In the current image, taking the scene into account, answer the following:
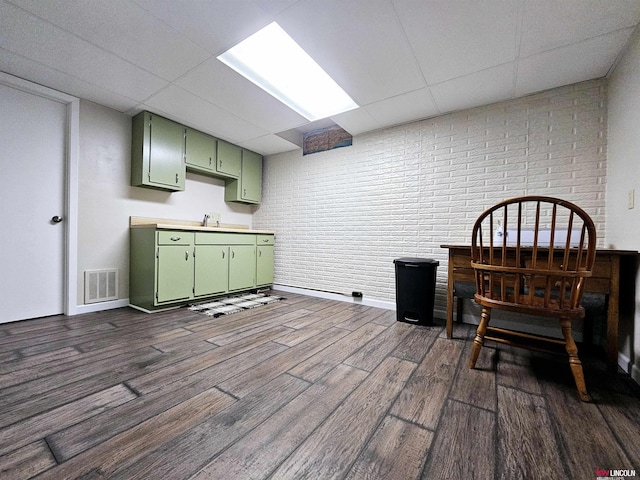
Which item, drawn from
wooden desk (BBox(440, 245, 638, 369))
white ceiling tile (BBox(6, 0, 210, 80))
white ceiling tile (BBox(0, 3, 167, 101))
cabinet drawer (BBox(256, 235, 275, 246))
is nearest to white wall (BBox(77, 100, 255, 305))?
white ceiling tile (BBox(0, 3, 167, 101))

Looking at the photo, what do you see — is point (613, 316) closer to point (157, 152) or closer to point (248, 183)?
point (248, 183)

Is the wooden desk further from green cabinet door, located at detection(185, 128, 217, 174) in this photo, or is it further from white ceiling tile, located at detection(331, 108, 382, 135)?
green cabinet door, located at detection(185, 128, 217, 174)

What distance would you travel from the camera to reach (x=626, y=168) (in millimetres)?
1748

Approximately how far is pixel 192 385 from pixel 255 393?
14.3 inches

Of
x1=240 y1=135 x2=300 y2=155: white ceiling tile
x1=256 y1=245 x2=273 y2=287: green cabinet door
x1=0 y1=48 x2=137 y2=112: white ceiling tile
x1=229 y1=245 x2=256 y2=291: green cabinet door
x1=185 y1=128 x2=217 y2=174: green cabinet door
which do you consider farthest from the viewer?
x1=256 y1=245 x2=273 y2=287: green cabinet door

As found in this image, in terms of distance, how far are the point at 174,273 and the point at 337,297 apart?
6.70 feet

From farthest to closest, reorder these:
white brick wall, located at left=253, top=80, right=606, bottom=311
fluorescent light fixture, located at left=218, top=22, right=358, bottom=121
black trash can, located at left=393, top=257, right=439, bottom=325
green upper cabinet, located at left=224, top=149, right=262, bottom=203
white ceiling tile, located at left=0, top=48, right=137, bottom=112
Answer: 1. green upper cabinet, located at left=224, top=149, right=262, bottom=203
2. black trash can, located at left=393, top=257, right=439, bottom=325
3. white brick wall, located at left=253, top=80, right=606, bottom=311
4. white ceiling tile, located at left=0, top=48, right=137, bottom=112
5. fluorescent light fixture, located at left=218, top=22, right=358, bottom=121

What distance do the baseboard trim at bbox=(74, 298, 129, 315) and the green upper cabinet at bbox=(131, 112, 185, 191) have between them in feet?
4.54

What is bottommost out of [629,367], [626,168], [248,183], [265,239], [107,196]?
[629,367]

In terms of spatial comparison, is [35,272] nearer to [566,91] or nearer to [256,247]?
[256,247]

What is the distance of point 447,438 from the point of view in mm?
1038

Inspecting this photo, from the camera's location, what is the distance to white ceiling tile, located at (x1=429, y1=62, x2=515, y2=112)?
2153mm

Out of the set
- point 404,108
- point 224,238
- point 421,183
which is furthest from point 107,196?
point 421,183

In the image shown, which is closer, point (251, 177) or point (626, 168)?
point (626, 168)
